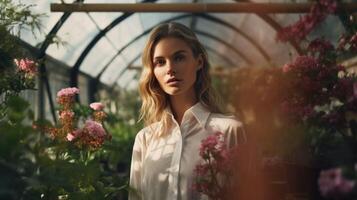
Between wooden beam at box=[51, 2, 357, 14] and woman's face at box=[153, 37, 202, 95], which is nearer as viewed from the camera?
woman's face at box=[153, 37, 202, 95]

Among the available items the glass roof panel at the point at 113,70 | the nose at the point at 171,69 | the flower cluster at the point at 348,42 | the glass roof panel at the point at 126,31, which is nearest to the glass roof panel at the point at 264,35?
the glass roof panel at the point at 126,31

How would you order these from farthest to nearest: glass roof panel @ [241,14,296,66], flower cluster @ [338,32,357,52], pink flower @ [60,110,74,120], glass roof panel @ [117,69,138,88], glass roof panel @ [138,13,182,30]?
1. glass roof panel @ [117,69,138,88]
2. glass roof panel @ [138,13,182,30]
3. glass roof panel @ [241,14,296,66]
4. pink flower @ [60,110,74,120]
5. flower cluster @ [338,32,357,52]

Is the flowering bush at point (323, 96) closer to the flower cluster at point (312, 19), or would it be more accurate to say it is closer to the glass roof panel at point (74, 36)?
the flower cluster at point (312, 19)

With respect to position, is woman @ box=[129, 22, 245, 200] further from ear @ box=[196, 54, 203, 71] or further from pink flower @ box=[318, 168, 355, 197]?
pink flower @ box=[318, 168, 355, 197]

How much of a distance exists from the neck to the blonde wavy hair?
0.03 meters

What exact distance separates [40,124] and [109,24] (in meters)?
7.16

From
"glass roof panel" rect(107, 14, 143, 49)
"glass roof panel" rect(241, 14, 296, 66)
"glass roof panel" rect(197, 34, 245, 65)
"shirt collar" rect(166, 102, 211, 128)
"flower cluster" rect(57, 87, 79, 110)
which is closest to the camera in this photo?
"shirt collar" rect(166, 102, 211, 128)

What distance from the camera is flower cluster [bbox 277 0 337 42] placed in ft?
3.76

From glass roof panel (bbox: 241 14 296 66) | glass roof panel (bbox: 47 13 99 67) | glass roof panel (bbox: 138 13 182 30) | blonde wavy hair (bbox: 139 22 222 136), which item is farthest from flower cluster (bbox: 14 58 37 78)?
glass roof panel (bbox: 138 13 182 30)

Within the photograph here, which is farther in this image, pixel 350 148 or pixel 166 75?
pixel 166 75

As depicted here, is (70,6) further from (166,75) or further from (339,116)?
(339,116)

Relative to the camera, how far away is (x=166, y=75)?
1.96 m

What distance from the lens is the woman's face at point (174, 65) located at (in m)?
1.96

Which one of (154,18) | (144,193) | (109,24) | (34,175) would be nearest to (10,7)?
(144,193)
